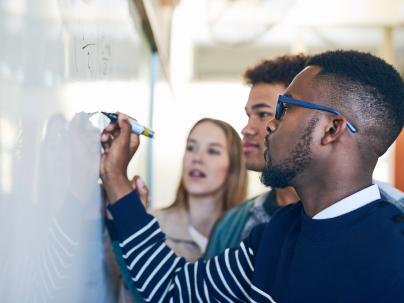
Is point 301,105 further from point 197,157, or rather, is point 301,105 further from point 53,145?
point 197,157

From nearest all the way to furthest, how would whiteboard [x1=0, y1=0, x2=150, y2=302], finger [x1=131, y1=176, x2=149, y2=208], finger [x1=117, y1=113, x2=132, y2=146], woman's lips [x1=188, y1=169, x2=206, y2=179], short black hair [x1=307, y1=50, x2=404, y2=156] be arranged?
1. whiteboard [x1=0, y1=0, x2=150, y2=302]
2. short black hair [x1=307, y1=50, x2=404, y2=156]
3. finger [x1=117, y1=113, x2=132, y2=146]
4. finger [x1=131, y1=176, x2=149, y2=208]
5. woman's lips [x1=188, y1=169, x2=206, y2=179]

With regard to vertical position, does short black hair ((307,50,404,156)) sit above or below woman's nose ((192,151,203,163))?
above

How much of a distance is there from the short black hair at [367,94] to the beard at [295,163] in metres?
0.07

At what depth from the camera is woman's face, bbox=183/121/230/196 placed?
196 centimetres

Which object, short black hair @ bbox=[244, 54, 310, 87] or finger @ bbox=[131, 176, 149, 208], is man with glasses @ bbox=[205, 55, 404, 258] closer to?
short black hair @ bbox=[244, 54, 310, 87]

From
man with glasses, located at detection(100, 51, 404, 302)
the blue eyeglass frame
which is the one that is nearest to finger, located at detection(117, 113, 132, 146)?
man with glasses, located at detection(100, 51, 404, 302)

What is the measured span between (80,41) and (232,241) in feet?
2.76

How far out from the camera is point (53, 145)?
2.41ft

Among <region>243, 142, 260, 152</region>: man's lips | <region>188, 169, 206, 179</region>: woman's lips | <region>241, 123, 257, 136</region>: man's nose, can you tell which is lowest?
<region>188, 169, 206, 179</region>: woman's lips

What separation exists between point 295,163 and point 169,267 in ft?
1.26

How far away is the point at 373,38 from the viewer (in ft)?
16.5

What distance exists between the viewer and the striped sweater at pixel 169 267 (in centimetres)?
116

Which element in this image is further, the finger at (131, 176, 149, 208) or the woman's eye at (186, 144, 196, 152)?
the woman's eye at (186, 144, 196, 152)

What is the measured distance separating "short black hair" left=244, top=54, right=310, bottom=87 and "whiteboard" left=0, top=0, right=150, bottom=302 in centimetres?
54
